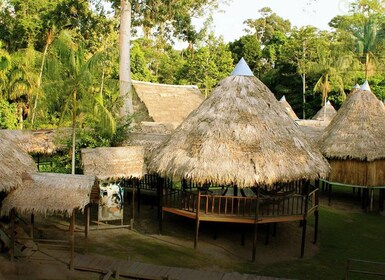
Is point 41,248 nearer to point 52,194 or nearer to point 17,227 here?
point 17,227

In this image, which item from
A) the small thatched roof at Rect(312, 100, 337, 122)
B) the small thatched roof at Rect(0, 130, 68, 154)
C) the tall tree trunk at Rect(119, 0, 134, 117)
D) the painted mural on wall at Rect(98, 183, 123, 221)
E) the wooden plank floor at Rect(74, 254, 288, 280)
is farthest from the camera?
the small thatched roof at Rect(312, 100, 337, 122)

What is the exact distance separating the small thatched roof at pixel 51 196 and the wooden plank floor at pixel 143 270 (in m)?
1.56

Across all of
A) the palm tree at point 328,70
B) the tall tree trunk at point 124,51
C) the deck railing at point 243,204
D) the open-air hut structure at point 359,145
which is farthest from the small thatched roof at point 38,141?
the palm tree at point 328,70

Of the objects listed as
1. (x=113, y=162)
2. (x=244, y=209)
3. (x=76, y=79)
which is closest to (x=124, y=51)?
(x=76, y=79)

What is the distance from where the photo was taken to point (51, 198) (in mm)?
10922

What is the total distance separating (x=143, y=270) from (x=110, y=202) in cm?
414

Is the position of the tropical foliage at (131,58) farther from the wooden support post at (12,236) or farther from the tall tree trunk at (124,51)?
the wooden support post at (12,236)

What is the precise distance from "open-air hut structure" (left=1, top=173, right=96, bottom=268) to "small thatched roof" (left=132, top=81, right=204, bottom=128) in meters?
15.5

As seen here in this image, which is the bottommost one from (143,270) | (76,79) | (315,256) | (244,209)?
(315,256)

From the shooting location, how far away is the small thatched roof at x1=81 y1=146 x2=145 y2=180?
49.5 feet

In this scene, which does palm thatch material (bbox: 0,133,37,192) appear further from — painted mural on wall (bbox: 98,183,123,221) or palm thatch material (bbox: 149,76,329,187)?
palm thatch material (bbox: 149,76,329,187)

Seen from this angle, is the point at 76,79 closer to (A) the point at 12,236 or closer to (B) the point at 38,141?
(B) the point at 38,141

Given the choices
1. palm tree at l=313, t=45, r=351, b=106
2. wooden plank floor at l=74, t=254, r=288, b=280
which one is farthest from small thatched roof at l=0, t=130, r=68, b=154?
palm tree at l=313, t=45, r=351, b=106

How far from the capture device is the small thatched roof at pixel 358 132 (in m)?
21.3
